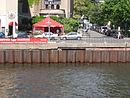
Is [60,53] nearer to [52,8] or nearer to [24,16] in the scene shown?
[24,16]

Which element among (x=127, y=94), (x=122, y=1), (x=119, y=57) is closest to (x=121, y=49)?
(x=119, y=57)

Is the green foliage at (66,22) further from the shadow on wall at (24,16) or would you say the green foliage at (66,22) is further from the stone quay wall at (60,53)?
the stone quay wall at (60,53)

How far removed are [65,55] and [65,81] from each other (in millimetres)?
15830

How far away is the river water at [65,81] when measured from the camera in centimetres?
5016

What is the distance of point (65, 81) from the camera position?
57531 millimetres

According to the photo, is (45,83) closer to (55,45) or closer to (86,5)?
(55,45)

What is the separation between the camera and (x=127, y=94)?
50.4 metres

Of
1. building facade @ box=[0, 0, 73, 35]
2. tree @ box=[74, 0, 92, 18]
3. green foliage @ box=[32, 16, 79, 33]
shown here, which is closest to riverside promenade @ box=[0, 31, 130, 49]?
building facade @ box=[0, 0, 73, 35]

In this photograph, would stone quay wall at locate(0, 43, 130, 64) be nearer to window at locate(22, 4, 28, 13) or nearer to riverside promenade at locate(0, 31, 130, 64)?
riverside promenade at locate(0, 31, 130, 64)

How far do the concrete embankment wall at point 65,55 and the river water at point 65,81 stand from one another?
1.71m

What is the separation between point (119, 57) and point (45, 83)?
20.6 metres

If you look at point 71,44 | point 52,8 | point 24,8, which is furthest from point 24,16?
point 71,44

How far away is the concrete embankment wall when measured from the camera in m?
72.2

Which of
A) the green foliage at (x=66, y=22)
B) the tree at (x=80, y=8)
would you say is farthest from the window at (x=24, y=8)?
the tree at (x=80, y=8)
